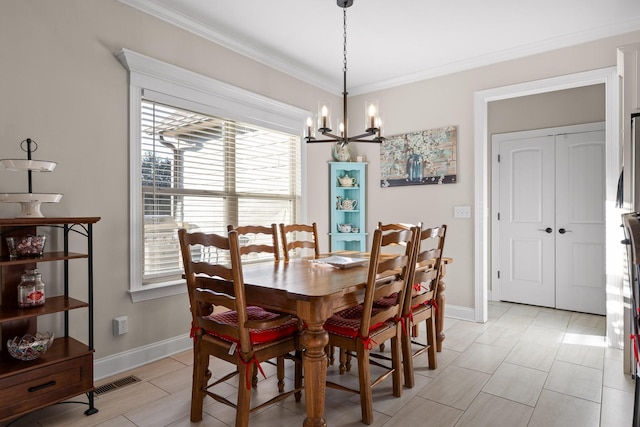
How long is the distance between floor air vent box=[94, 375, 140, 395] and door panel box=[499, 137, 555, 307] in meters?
4.11

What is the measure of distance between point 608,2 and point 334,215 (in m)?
3.07

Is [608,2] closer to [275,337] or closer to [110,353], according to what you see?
[275,337]

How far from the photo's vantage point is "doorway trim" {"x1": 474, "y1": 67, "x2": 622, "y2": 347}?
3.14 m

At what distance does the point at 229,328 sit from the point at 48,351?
1091mm

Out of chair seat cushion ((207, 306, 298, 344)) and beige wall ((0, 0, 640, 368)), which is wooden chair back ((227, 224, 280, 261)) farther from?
beige wall ((0, 0, 640, 368))

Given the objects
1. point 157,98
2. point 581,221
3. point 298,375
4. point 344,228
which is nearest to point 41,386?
point 298,375

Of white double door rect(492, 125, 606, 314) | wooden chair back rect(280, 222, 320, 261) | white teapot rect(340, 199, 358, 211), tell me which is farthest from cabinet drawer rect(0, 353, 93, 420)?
white double door rect(492, 125, 606, 314)

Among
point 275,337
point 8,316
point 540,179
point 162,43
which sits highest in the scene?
point 162,43

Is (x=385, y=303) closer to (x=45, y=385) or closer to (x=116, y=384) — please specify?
(x=116, y=384)

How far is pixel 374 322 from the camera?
203cm

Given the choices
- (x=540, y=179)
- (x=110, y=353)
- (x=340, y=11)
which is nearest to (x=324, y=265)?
(x=110, y=353)

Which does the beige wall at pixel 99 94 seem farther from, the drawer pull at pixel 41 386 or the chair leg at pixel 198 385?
the chair leg at pixel 198 385

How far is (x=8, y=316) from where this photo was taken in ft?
6.03

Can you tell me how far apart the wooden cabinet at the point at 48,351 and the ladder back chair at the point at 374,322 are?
4.45 feet
